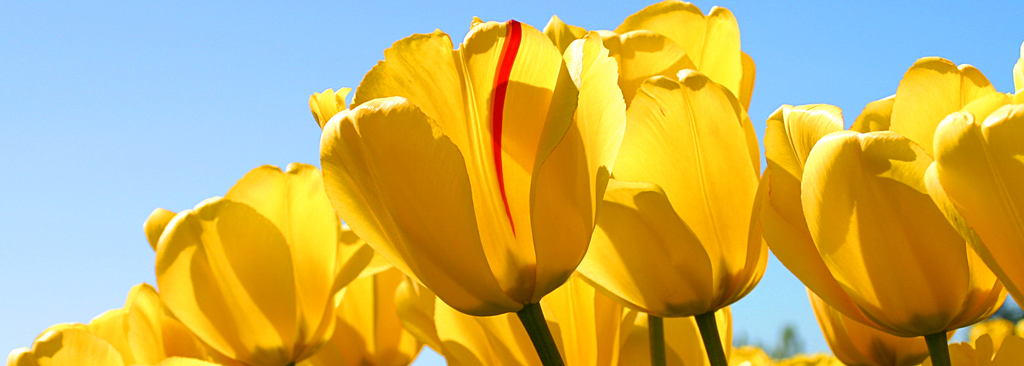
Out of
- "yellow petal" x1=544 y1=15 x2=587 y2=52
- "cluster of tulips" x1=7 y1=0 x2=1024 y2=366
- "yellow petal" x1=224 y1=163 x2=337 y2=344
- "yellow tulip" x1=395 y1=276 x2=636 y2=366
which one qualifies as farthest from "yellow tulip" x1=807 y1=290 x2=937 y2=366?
"yellow petal" x1=224 y1=163 x2=337 y2=344

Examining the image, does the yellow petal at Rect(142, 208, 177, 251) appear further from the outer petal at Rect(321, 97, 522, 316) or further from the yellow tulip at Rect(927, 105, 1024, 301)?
the yellow tulip at Rect(927, 105, 1024, 301)

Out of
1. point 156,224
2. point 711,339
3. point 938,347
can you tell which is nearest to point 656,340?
point 711,339

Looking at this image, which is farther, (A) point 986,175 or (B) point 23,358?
(B) point 23,358

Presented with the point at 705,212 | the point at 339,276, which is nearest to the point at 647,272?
the point at 705,212

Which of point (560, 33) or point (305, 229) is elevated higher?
point (560, 33)

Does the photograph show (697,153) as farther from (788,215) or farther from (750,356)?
(750,356)
